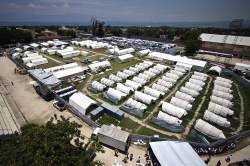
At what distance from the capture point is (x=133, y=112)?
26.9 m

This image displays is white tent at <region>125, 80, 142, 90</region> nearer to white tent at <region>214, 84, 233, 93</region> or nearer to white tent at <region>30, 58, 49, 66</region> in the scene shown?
white tent at <region>214, 84, 233, 93</region>

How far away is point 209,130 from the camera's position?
2266 cm

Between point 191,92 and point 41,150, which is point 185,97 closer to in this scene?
point 191,92

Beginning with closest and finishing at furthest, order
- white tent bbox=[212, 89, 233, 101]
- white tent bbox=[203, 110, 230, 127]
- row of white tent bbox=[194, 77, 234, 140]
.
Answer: row of white tent bbox=[194, 77, 234, 140], white tent bbox=[203, 110, 230, 127], white tent bbox=[212, 89, 233, 101]

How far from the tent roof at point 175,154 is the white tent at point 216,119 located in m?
9.18

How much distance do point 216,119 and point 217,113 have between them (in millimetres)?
2972

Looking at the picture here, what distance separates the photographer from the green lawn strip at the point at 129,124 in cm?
2400

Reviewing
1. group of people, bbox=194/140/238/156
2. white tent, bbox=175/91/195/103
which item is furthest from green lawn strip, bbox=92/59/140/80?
group of people, bbox=194/140/238/156

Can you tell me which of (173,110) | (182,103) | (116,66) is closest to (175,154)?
(173,110)

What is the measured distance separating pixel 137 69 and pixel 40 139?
35.0 metres

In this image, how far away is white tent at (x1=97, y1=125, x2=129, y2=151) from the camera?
1925 cm

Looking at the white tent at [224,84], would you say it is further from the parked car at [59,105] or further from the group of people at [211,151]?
the parked car at [59,105]

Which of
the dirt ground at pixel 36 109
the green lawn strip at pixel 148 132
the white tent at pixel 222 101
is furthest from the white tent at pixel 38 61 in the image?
the white tent at pixel 222 101

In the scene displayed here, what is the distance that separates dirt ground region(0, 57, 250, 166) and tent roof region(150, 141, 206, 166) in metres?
2.45
